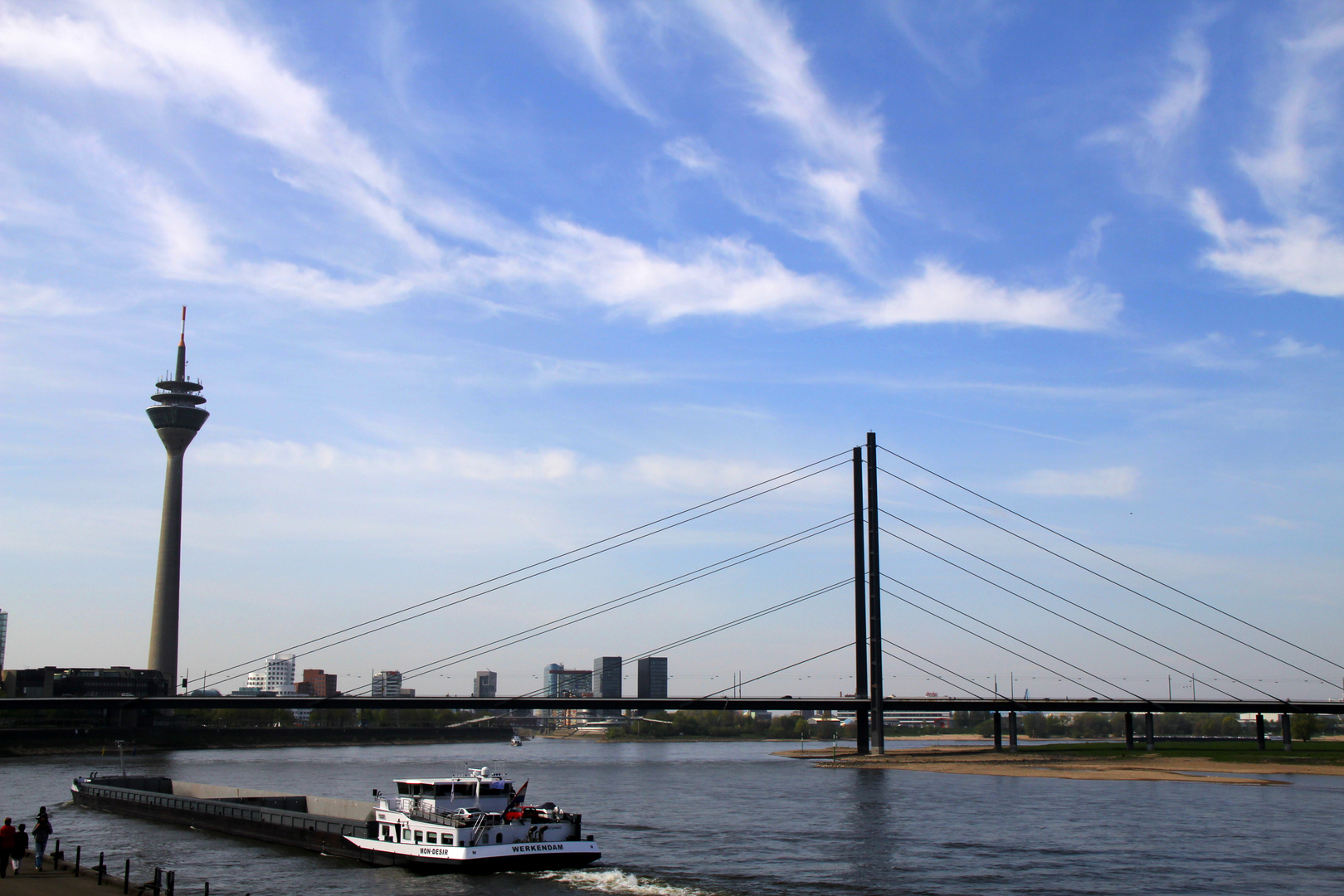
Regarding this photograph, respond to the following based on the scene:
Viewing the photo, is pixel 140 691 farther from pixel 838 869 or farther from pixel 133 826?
pixel 838 869

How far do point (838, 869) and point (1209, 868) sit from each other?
11.4m

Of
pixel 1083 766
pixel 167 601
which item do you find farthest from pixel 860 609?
pixel 167 601

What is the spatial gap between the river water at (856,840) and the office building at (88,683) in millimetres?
88158

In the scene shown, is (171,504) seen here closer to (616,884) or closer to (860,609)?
(860,609)

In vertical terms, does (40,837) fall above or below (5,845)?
below

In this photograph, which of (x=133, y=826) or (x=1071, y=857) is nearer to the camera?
(x=1071, y=857)

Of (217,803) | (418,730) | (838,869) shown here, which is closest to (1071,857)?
(838,869)

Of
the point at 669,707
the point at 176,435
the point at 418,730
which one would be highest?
the point at 176,435

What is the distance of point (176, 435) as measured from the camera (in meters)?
171

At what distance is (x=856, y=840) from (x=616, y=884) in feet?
39.7

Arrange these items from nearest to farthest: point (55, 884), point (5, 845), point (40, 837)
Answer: point (5, 845) < point (55, 884) < point (40, 837)

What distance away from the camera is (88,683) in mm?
153000

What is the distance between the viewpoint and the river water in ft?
101

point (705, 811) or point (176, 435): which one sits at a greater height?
point (176, 435)
